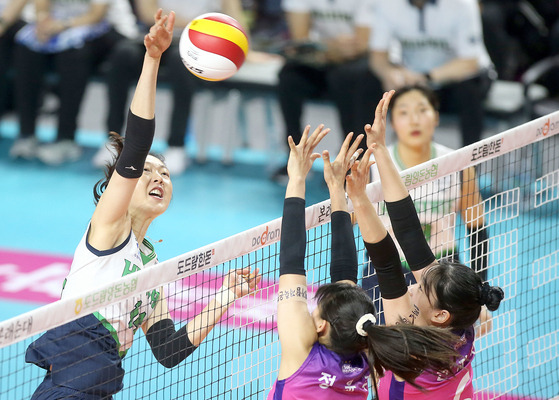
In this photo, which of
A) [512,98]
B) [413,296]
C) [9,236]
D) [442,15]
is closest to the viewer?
[413,296]

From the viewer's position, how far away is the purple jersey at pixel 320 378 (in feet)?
10.00

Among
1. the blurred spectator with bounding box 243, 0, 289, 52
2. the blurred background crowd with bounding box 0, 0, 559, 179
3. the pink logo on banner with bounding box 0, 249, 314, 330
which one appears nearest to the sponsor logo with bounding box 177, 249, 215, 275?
the pink logo on banner with bounding box 0, 249, 314, 330

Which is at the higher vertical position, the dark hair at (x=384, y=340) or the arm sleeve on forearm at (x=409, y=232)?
the arm sleeve on forearm at (x=409, y=232)

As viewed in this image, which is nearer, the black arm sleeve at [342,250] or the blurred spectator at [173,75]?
the black arm sleeve at [342,250]

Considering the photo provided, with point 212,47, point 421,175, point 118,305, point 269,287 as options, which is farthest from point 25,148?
point 118,305

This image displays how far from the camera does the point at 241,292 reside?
357 cm

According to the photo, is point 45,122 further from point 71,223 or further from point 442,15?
point 442,15

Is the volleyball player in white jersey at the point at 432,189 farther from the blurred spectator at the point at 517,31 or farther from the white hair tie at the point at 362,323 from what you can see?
the blurred spectator at the point at 517,31

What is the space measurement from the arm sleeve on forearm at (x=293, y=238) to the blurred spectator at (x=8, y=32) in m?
7.44

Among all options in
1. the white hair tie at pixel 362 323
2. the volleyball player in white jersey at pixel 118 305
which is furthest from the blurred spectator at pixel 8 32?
the white hair tie at pixel 362 323

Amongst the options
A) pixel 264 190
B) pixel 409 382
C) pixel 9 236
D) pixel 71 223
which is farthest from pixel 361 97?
pixel 409 382

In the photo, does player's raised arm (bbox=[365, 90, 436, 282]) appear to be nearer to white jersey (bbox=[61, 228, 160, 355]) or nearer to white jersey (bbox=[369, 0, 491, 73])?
white jersey (bbox=[61, 228, 160, 355])

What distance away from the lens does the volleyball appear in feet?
15.7

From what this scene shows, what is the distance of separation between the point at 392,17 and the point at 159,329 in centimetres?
569
